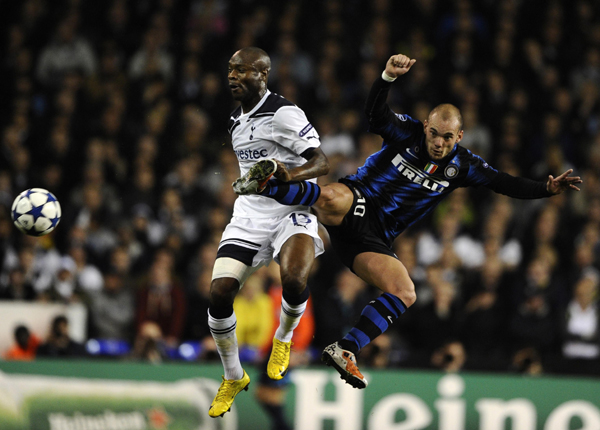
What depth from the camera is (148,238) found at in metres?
11.3

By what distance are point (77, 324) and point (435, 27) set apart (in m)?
7.70

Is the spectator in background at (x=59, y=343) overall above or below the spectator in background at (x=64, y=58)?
below

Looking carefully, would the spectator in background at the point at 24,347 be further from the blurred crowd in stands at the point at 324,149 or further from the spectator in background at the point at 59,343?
the spectator in background at the point at 59,343

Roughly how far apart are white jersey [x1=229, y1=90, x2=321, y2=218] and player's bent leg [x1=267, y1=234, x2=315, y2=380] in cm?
38

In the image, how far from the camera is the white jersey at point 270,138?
5969mm

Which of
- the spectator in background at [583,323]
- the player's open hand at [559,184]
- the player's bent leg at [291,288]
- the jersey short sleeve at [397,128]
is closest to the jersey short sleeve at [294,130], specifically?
the jersey short sleeve at [397,128]

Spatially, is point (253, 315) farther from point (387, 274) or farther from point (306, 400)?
point (387, 274)

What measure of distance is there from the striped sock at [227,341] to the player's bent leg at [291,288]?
0.33m

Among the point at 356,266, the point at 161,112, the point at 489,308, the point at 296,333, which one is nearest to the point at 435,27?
the point at 161,112

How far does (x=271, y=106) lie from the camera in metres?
6.08

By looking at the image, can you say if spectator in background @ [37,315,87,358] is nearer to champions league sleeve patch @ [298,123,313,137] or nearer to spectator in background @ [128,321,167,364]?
spectator in background @ [128,321,167,364]

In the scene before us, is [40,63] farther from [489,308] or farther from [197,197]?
[489,308]

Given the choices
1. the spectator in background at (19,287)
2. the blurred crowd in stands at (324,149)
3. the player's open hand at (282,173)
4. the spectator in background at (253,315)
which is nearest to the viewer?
the player's open hand at (282,173)

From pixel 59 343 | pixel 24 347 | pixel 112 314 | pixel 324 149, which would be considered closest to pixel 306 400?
pixel 112 314
